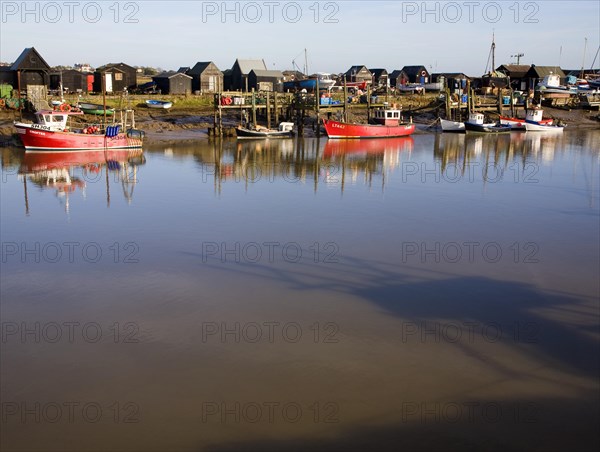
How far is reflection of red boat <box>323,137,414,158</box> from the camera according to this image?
32.9 m

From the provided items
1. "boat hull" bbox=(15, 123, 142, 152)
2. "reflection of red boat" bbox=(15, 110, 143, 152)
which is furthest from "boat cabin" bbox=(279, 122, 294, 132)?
"boat hull" bbox=(15, 123, 142, 152)

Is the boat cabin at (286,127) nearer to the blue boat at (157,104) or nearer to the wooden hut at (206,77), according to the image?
the blue boat at (157,104)

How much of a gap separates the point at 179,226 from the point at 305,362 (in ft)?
26.3

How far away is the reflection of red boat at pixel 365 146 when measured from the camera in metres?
32.9

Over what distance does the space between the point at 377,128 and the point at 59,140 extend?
1804 centimetres

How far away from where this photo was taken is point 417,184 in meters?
22.9

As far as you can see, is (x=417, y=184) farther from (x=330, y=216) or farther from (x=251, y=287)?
(x=251, y=287)

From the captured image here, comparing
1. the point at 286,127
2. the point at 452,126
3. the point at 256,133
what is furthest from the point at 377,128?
the point at 452,126

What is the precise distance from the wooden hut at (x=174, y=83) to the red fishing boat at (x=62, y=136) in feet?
55.3

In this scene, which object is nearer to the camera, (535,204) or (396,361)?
(396,361)

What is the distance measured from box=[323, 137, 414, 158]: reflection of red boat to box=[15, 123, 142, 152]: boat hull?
1023 cm

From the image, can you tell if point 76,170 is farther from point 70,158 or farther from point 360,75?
point 360,75

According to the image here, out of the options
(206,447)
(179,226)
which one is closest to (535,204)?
(179,226)

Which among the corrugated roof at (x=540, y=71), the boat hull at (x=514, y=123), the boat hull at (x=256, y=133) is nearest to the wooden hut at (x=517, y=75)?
the corrugated roof at (x=540, y=71)
